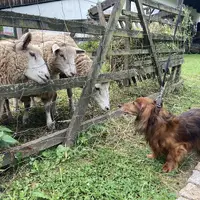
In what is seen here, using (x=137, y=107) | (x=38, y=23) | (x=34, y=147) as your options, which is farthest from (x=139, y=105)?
(x=38, y=23)

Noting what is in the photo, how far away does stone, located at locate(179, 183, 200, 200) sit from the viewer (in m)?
2.68

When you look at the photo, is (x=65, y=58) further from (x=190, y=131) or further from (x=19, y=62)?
(x=190, y=131)

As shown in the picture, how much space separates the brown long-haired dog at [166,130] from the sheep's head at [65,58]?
43.7 inches

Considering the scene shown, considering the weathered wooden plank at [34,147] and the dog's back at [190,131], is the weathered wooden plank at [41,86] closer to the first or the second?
the weathered wooden plank at [34,147]

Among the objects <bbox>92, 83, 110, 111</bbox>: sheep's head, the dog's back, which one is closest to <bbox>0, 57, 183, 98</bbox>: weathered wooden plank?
<bbox>92, 83, 110, 111</bbox>: sheep's head

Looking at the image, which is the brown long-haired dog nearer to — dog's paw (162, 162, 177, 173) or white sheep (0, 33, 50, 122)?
dog's paw (162, 162, 177, 173)

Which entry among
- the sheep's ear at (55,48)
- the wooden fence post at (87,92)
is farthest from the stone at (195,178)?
the sheep's ear at (55,48)

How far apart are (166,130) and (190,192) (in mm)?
756

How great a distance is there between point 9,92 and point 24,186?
0.98 m

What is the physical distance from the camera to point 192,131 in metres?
3.24

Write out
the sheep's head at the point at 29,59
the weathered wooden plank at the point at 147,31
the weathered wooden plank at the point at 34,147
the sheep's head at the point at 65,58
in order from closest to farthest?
the weathered wooden plank at the point at 34,147 → the sheep's head at the point at 29,59 → the sheep's head at the point at 65,58 → the weathered wooden plank at the point at 147,31

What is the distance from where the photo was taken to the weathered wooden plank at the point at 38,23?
260 centimetres

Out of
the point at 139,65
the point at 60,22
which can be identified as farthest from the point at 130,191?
the point at 139,65

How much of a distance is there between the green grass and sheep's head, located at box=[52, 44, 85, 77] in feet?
3.00
